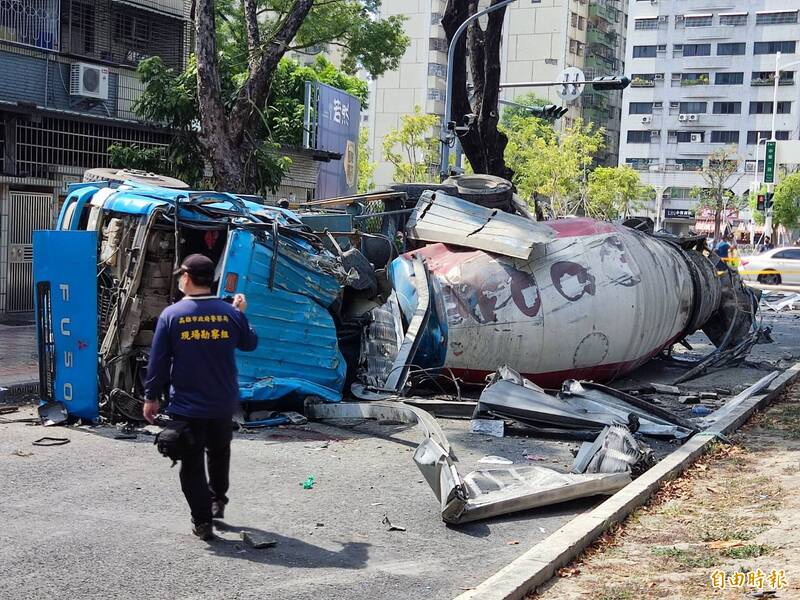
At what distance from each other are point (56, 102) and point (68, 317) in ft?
35.8

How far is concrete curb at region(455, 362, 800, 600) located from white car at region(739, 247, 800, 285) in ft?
101

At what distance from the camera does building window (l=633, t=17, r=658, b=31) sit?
8856cm

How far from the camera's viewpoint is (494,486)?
7.16 meters

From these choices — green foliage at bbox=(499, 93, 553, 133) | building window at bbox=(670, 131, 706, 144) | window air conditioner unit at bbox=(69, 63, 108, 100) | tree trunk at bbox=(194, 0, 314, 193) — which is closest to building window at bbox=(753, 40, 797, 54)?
building window at bbox=(670, 131, 706, 144)

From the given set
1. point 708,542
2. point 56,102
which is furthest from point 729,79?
point 708,542

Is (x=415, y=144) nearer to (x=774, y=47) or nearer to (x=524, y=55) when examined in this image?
(x=524, y=55)

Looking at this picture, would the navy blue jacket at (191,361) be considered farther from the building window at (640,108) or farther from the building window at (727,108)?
the building window at (640,108)

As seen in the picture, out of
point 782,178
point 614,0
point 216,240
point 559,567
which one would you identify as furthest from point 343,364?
point 614,0

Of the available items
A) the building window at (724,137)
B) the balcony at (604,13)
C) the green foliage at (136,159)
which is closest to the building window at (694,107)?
the building window at (724,137)

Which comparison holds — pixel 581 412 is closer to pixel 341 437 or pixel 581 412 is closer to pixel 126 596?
pixel 341 437

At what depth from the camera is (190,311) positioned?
5.88 metres

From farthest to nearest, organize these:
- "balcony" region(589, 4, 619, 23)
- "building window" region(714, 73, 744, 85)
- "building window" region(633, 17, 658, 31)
Result: "balcony" region(589, 4, 619, 23)
"building window" region(633, 17, 658, 31)
"building window" region(714, 73, 744, 85)

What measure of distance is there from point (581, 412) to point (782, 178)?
70.6m

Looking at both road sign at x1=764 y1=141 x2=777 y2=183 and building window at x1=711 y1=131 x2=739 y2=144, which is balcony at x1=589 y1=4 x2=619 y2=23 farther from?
road sign at x1=764 y1=141 x2=777 y2=183
